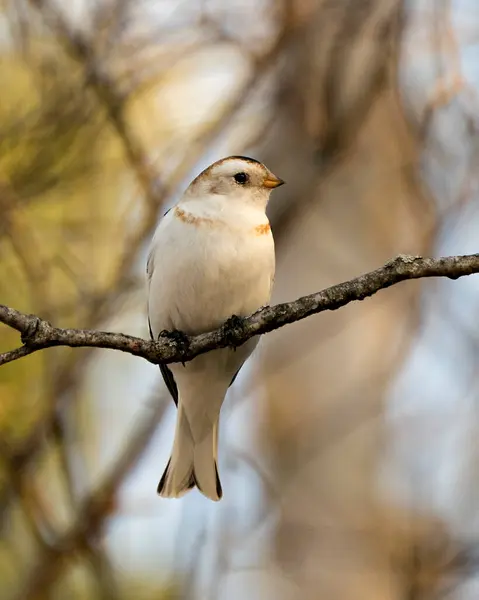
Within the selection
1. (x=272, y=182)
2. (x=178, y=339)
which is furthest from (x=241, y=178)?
(x=178, y=339)

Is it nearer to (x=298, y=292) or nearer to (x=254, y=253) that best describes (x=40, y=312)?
(x=254, y=253)

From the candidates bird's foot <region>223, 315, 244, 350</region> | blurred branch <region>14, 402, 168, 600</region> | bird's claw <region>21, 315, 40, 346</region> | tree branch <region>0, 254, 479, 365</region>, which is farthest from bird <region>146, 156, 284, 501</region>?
bird's claw <region>21, 315, 40, 346</region>

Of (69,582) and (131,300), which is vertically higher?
(131,300)

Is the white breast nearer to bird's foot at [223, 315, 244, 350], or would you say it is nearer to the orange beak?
the orange beak

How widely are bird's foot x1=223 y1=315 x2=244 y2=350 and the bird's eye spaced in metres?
1.01

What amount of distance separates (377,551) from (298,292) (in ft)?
5.57

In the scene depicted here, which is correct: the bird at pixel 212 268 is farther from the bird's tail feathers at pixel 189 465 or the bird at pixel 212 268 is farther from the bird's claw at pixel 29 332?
the bird's claw at pixel 29 332

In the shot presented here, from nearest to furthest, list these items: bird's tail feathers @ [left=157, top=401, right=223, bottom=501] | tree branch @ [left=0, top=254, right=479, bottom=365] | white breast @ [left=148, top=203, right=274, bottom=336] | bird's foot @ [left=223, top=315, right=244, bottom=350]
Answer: tree branch @ [left=0, top=254, right=479, bottom=365] → bird's foot @ [left=223, top=315, right=244, bottom=350] → white breast @ [left=148, top=203, right=274, bottom=336] → bird's tail feathers @ [left=157, top=401, right=223, bottom=501]

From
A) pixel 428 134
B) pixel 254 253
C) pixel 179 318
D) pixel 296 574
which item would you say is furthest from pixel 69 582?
pixel 428 134

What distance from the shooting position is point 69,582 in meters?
5.87

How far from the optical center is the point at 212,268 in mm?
4332

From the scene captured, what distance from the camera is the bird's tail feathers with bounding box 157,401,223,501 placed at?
5129mm

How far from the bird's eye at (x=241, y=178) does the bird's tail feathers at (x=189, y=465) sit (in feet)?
4.09

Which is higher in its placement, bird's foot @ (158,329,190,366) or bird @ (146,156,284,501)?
bird @ (146,156,284,501)
